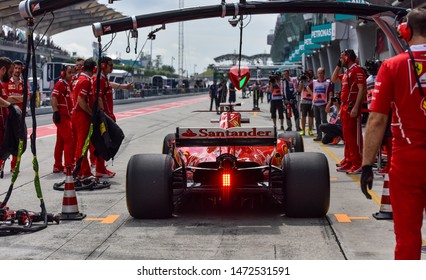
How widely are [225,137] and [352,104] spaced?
3771mm

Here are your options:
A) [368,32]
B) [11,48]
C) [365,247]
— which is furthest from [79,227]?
[11,48]

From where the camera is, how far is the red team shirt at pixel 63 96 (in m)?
11.5

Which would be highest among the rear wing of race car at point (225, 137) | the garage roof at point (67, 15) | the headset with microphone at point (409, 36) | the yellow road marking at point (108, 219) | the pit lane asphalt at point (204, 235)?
the garage roof at point (67, 15)

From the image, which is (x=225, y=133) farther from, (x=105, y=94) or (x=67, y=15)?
(x=67, y=15)

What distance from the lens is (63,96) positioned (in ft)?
37.8

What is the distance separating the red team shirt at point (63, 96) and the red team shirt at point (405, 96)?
7821 millimetres

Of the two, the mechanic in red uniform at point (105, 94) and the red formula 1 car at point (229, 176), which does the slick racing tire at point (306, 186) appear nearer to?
the red formula 1 car at point (229, 176)

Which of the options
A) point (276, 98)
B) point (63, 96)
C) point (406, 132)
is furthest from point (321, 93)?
point (406, 132)

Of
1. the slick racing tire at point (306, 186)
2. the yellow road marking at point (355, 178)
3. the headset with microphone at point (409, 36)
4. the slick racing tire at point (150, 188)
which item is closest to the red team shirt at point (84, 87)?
the slick racing tire at point (150, 188)

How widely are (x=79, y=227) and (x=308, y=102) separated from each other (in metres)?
12.6

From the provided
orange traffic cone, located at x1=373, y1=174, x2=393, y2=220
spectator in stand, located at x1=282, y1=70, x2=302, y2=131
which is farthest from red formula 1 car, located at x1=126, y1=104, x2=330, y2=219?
spectator in stand, located at x1=282, y1=70, x2=302, y2=131

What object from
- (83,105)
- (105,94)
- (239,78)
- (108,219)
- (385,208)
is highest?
(239,78)

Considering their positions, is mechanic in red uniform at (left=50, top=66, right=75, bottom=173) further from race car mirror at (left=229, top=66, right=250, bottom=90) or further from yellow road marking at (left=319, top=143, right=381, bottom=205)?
yellow road marking at (left=319, top=143, right=381, bottom=205)

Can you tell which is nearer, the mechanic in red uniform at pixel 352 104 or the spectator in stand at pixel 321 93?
the mechanic in red uniform at pixel 352 104
